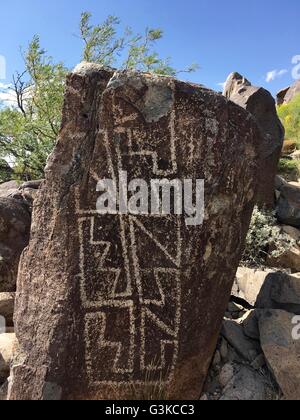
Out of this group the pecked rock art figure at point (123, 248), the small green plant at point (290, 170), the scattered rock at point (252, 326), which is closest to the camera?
the pecked rock art figure at point (123, 248)

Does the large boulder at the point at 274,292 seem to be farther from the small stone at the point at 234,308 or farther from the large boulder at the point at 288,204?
the large boulder at the point at 288,204

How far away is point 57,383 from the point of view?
354 centimetres

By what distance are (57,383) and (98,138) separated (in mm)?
1882

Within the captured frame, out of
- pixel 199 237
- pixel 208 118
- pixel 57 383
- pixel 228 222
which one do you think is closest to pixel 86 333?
pixel 57 383

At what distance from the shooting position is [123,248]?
3705 mm

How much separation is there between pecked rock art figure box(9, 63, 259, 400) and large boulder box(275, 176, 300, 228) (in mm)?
4135

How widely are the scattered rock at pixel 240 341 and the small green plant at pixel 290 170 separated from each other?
6.41 metres

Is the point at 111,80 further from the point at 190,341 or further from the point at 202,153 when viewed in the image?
the point at 190,341

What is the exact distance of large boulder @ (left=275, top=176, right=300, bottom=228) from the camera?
758cm

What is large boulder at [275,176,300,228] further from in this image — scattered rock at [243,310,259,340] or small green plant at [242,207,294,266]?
scattered rock at [243,310,259,340]

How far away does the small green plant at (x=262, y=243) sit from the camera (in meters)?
6.50
